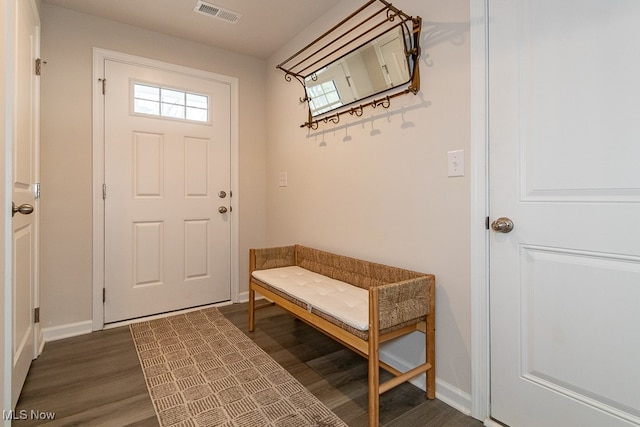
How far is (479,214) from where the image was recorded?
1454 mm

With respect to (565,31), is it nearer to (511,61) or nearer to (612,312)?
(511,61)

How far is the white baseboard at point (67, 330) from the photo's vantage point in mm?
2303

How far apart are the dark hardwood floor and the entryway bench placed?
0.41 feet

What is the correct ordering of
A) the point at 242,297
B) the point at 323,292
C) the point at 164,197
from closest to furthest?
1. the point at 323,292
2. the point at 164,197
3. the point at 242,297

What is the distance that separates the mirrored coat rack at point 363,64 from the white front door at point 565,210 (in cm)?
47

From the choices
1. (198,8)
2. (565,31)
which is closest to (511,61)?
(565,31)

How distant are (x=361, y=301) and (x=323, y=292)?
0.27 metres

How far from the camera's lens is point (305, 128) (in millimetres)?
2664

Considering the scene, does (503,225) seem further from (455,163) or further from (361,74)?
(361,74)

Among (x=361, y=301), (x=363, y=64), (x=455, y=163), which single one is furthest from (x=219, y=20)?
(x=361, y=301)

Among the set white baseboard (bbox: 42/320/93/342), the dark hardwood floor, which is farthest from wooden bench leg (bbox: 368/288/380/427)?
white baseboard (bbox: 42/320/93/342)

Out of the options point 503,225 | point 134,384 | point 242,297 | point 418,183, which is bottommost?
point 134,384

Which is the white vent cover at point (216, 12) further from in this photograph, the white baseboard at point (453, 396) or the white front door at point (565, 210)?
the white baseboard at point (453, 396)

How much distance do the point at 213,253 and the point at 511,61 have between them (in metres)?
2.67
